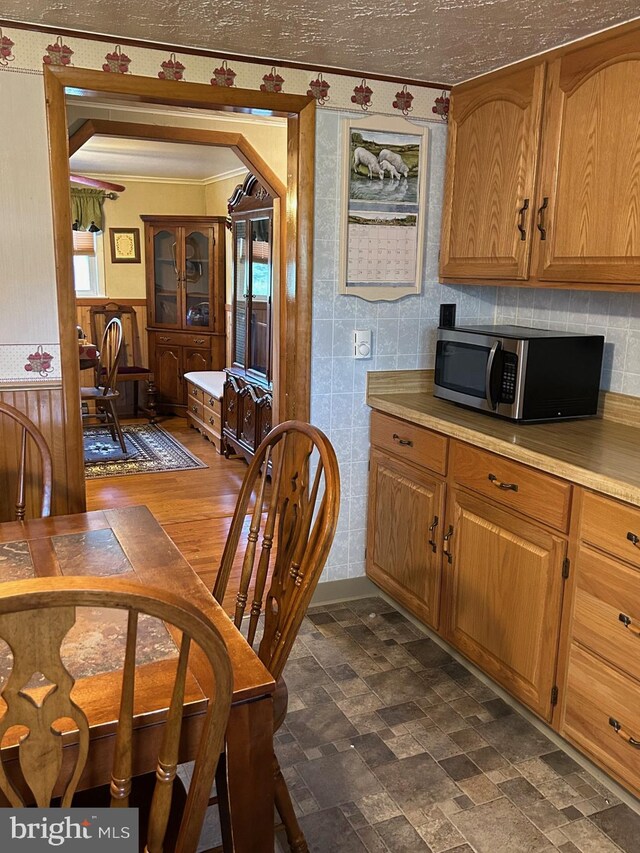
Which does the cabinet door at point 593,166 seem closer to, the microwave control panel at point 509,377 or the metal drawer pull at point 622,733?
the microwave control panel at point 509,377

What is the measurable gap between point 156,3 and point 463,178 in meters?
1.33

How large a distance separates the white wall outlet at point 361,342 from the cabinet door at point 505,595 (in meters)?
0.76

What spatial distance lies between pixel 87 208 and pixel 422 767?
20.4 ft

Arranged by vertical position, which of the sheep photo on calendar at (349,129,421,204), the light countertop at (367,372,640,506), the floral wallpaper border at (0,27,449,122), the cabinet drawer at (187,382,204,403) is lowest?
the cabinet drawer at (187,382,204,403)

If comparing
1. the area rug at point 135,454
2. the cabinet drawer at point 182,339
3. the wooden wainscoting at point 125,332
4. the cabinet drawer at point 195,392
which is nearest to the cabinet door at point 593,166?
the area rug at point 135,454

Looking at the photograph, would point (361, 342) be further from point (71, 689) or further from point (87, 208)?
point (87, 208)

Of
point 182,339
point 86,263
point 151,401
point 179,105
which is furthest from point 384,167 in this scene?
point 86,263

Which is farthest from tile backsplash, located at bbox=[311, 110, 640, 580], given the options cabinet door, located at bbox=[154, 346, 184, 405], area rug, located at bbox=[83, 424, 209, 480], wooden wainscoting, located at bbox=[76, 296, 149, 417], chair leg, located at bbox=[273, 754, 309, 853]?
wooden wainscoting, located at bbox=[76, 296, 149, 417]

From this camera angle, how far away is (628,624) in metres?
1.90

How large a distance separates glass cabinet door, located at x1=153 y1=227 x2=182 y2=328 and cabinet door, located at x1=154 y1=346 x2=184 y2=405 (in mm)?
258

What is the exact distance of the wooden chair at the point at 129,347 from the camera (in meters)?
6.79

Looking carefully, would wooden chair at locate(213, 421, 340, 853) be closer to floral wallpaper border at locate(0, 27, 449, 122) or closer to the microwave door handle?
the microwave door handle

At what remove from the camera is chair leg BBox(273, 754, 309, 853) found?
1694 mm

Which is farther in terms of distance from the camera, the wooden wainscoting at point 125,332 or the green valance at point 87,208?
the wooden wainscoting at point 125,332
